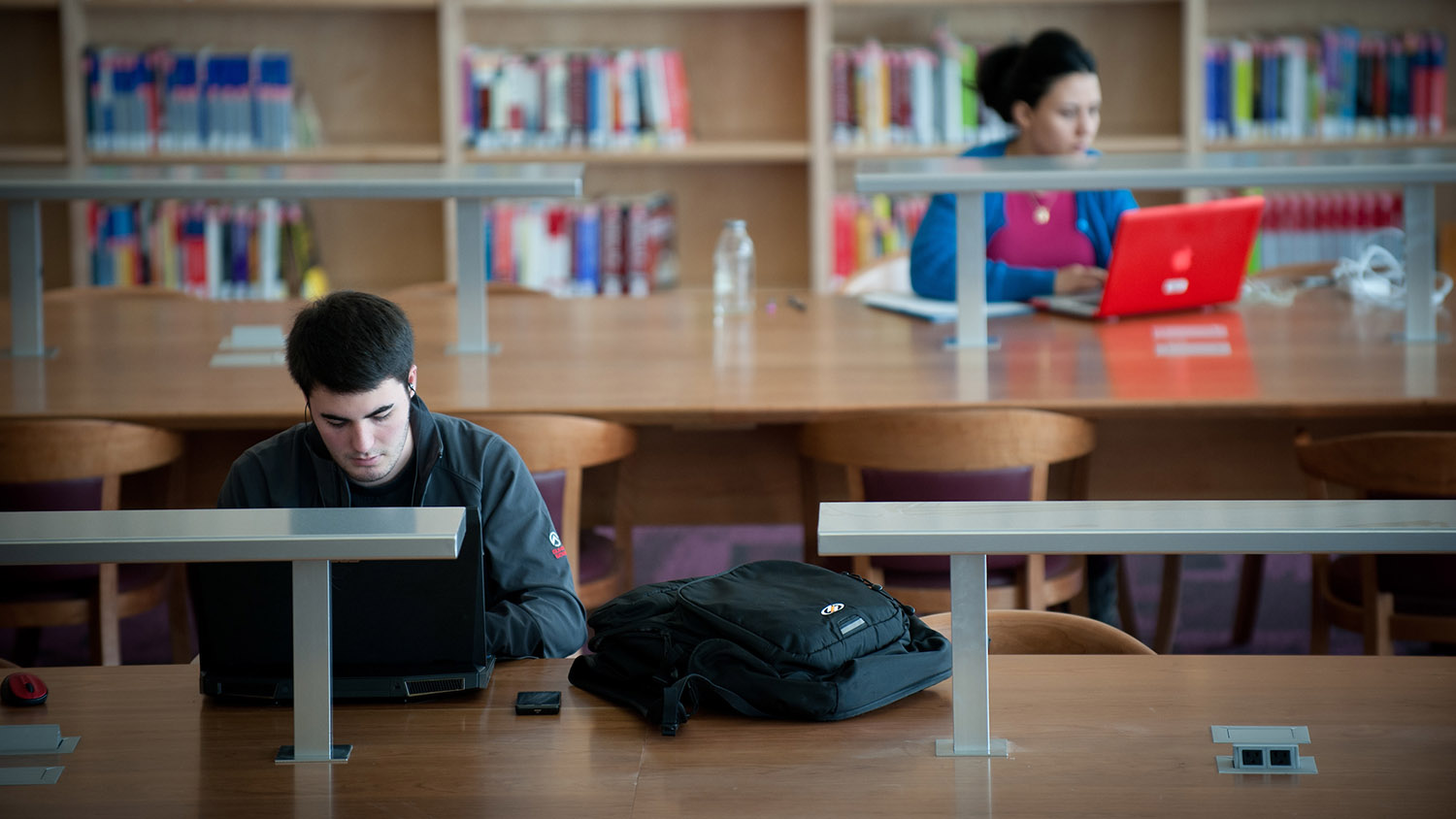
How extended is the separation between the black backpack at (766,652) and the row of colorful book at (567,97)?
10.5 ft

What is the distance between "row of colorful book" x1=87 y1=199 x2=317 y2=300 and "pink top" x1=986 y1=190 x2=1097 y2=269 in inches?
93.2

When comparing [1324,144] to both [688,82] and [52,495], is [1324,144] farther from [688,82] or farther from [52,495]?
[52,495]

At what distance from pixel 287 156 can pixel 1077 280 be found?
2507 millimetres

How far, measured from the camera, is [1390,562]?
2420 millimetres

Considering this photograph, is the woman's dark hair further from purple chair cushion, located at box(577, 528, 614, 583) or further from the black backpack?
the black backpack

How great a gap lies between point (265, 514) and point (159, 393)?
1337mm

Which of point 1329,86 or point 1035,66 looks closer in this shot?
point 1035,66

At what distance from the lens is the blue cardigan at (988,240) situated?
3293 millimetres

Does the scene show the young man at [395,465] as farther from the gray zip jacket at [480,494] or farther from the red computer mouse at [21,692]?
the red computer mouse at [21,692]

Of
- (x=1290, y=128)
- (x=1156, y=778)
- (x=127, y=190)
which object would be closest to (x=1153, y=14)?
(x=1290, y=128)

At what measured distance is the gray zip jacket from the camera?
1878mm

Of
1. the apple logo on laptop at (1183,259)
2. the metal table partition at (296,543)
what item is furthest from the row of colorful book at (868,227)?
the metal table partition at (296,543)

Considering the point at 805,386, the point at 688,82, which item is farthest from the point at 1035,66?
the point at 688,82

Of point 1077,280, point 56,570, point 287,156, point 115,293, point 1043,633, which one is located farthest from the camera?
point 287,156
